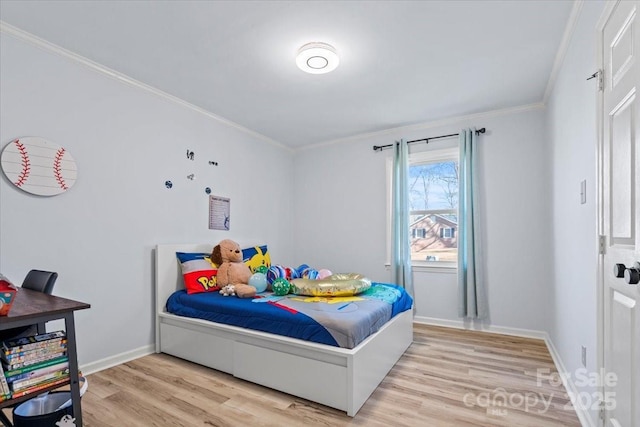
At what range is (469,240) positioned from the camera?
366 centimetres

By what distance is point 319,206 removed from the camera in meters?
4.88

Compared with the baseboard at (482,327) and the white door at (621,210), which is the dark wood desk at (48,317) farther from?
the baseboard at (482,327)

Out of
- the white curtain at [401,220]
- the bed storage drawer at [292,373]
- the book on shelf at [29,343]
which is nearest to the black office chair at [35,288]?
the book on shelf at [29,343]

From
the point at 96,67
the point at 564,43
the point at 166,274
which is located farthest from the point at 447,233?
the point at 96,67

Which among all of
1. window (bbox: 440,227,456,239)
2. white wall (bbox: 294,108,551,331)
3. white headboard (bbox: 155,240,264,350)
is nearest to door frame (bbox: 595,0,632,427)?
white wall (bbox: 294,108,551,331)

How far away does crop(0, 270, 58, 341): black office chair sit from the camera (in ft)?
5.81

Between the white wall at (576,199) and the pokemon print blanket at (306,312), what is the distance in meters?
1.24

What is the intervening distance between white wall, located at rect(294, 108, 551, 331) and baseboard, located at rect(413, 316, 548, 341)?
4cm

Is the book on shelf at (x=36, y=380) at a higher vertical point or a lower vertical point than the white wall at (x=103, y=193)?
lower

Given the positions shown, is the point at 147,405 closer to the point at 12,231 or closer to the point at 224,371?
the point at 224,371

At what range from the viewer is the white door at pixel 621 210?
115cm

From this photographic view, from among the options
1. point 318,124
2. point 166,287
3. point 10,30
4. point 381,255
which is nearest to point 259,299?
point 166,287

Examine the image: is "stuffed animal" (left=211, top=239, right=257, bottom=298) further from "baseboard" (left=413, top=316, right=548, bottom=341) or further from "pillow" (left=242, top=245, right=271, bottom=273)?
"baseboard" (left=413, top=316, right=548, bottom=341)

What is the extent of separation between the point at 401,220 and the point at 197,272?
2449mm
